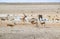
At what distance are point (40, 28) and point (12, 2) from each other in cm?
38

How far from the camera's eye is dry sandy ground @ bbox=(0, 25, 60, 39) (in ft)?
2.37

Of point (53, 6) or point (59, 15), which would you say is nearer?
point (59, 15)

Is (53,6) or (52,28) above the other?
(53,6)

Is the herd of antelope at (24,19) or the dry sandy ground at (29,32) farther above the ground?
the herd of antelope at (24,19)

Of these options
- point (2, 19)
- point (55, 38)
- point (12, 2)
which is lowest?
point (55, 38)

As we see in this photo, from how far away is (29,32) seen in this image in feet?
2.45

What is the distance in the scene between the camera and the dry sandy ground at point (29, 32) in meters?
0.72

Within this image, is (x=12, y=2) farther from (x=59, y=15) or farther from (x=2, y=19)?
(x=59, y=15)

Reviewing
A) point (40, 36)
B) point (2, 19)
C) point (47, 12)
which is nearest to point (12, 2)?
point (2, 19)

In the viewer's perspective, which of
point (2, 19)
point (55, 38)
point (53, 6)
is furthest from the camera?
point (53, 6)

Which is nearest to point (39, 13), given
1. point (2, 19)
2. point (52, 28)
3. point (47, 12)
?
point (47, 12)

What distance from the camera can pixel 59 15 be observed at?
86 cm

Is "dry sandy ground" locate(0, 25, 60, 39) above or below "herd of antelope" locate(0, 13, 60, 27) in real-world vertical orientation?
below

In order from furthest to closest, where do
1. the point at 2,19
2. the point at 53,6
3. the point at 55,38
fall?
the point at 53,6 → the point at 2,19 → the point at 55,38
